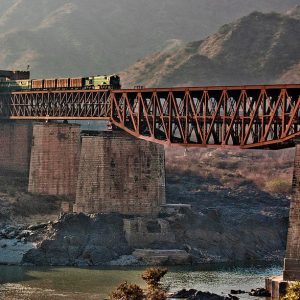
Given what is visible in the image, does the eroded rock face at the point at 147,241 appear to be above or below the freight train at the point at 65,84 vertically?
below

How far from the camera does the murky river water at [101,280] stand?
349 feet

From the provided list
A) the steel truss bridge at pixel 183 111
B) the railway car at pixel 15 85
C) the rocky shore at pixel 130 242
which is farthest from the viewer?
the railway car at pixel 15 85

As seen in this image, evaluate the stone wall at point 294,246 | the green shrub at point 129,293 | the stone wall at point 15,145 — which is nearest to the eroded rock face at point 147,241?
the stone wall at point 15,145

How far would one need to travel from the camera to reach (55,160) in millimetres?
144000

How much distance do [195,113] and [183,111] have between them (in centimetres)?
583

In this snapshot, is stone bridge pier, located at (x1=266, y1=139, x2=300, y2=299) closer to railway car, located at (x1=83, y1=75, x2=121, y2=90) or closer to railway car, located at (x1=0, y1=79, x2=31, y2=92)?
railway car, located at (x1=83, y1=75, x2=121, y2=90)

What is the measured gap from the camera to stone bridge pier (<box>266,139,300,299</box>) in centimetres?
9581

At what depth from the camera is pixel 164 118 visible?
394 feet

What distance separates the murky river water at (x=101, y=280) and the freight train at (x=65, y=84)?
72.9 ft

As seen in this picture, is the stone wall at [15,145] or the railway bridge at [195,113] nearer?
the railway bridge at [195,113]

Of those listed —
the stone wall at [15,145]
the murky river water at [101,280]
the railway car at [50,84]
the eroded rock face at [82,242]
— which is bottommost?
the murky river water at [101,280]

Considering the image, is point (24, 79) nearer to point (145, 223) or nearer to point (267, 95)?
point (145, 223)

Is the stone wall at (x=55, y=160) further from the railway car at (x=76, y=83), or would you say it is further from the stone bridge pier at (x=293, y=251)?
the stone bridge pier at (x=293, y=251)

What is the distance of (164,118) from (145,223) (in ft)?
55.5
